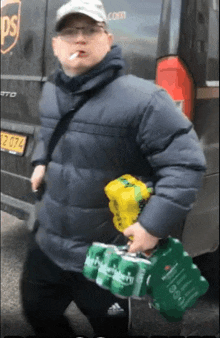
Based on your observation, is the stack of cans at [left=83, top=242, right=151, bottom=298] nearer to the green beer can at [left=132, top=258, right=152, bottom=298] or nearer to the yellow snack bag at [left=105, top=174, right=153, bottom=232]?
the green beer can at [left=132, top=258, right=152, bottom=298]

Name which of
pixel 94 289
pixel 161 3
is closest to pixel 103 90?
pixel 94 289

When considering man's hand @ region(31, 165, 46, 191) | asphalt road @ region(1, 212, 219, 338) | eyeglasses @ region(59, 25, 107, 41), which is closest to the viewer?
eyeglasses @ region(59, 25, 107, 41)

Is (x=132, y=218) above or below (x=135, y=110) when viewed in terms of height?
below

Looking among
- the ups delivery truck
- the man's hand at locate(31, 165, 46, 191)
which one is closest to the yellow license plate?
the ups delivery truck

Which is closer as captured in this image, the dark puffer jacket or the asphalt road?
the dark puffer jacket

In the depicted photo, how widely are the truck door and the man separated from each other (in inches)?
53.6

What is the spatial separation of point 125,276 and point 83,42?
858 millimetres

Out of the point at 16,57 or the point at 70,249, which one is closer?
the point at 70,249

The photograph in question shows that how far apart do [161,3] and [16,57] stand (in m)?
1.33

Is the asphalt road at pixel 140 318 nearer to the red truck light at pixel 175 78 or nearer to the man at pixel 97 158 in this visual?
the man at pixel 97 158

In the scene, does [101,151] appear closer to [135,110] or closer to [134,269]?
[135,110]

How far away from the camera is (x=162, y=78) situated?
2.56m

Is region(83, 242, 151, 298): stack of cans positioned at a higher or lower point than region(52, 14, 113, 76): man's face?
lower

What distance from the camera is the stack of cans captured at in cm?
172
